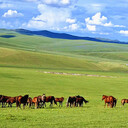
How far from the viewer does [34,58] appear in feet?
495

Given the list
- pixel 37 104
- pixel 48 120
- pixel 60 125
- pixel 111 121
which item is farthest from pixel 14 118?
pixel 37 104

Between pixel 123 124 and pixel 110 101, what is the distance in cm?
1052

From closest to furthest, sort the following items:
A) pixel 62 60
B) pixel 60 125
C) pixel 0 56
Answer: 1. pixel 60 125
2. pixel 0 56
3. pixel 62 60

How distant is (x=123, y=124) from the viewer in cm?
1752

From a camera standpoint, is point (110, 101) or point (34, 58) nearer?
point (110, 101)

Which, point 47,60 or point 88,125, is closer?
point 88,125

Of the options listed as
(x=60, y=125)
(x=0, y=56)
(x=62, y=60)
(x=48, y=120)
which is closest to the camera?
(x=60, y=125)

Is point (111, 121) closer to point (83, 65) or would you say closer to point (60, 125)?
point (60, 125)

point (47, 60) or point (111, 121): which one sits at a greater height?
point (47, 60)

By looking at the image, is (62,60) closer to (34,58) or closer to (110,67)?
(34,58)

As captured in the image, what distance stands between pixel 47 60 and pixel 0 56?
78.9 ft

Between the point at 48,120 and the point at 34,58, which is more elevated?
the point at 34,58

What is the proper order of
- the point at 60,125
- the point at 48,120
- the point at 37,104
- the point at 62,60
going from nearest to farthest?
1. the point at 60,125
2. the point at 48,120
3. the point at 37,104
4. the point at 62,60

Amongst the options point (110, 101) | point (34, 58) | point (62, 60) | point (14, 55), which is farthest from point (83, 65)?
point (110, 101)
